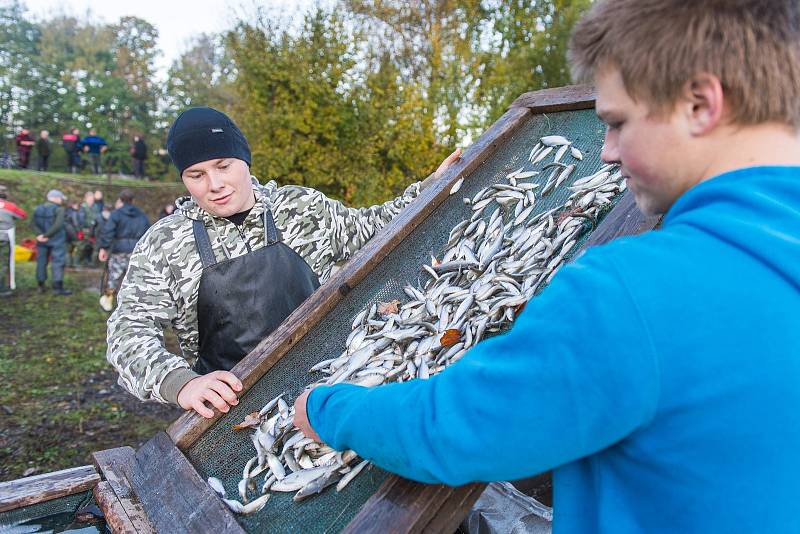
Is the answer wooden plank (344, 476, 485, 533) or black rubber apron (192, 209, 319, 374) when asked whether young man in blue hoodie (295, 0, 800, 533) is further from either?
black rubber apron (192, 209, 319, 374)

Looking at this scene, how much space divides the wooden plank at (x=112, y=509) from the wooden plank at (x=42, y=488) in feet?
0.20

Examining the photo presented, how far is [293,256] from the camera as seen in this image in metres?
3.16

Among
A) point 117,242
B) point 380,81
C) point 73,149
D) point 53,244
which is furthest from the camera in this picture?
point 73,149

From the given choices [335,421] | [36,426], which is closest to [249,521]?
[335,421]

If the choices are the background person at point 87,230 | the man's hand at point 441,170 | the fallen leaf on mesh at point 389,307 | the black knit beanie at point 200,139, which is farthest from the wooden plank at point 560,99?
the background person at point 87,230

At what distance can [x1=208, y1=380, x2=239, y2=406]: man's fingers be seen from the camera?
7.51 feet

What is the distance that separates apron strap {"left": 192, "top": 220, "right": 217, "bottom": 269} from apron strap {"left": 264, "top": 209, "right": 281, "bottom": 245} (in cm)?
29

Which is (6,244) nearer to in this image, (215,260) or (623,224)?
(215,260)

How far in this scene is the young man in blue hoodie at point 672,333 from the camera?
0.98 metres

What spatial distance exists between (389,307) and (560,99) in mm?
1569

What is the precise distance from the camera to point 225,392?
2295 mm

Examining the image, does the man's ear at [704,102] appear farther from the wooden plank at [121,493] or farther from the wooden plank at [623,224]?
the wooden plank at [121,493]

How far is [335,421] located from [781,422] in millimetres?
886

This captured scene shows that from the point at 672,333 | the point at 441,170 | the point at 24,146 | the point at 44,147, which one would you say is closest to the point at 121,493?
the point at 672,333
